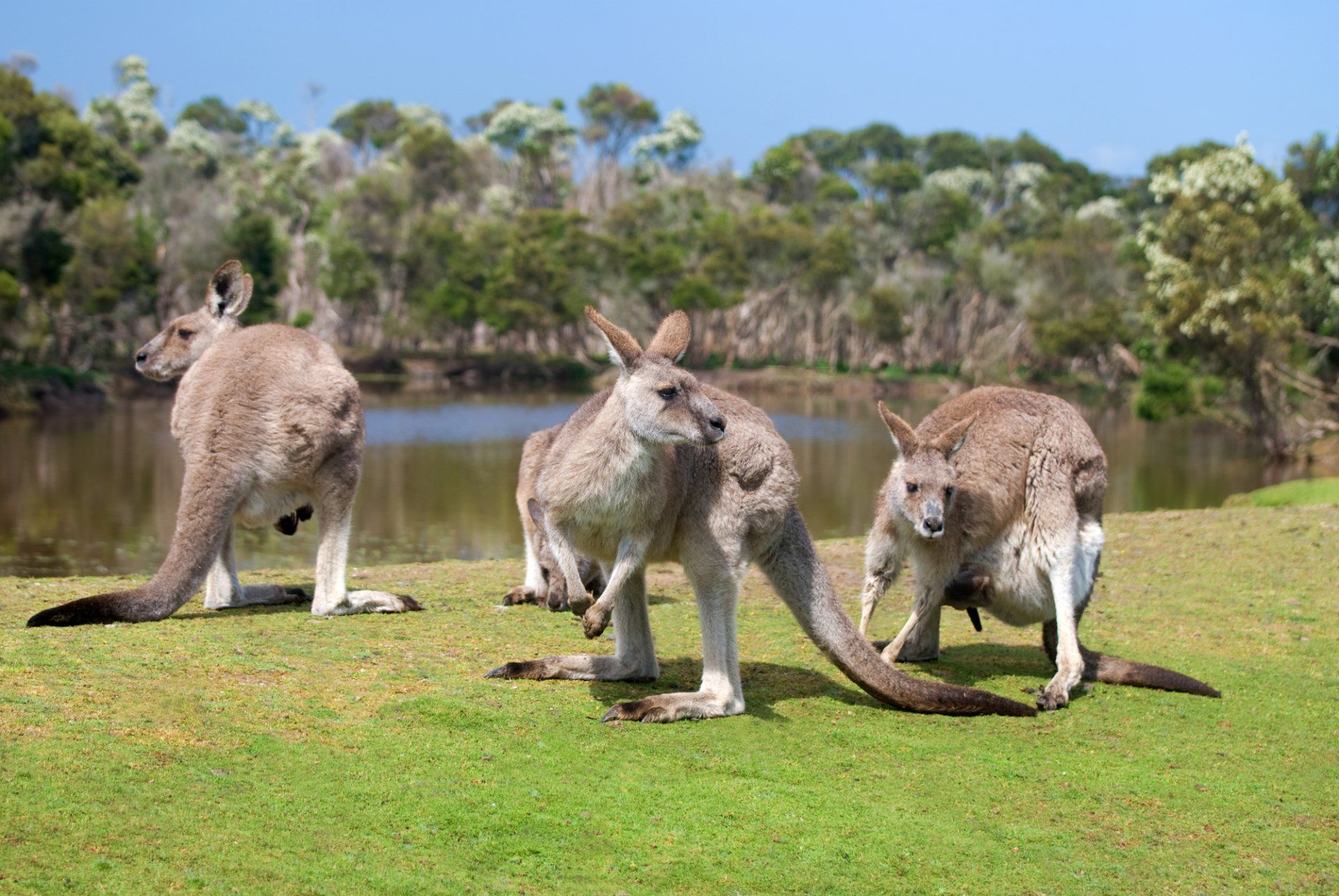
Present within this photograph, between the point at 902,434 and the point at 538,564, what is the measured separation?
241 cm

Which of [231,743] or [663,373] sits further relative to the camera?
[663,373]

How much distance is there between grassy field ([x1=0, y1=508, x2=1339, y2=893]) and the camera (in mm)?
3717

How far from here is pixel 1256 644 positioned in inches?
301

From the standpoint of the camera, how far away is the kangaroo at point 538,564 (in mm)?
7184

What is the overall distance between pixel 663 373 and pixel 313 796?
2.02m

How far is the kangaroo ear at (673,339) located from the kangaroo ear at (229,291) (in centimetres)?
314

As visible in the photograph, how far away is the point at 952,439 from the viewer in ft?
20.6

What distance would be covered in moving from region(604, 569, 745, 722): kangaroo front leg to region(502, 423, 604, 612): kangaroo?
1.76m

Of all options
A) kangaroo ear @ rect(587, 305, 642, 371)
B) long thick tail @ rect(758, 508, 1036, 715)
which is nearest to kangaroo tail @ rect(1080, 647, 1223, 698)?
long thick tail @ rect(758, 508, 1036, 715)

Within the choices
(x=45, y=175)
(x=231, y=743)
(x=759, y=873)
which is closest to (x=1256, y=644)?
(x=759, y=873)

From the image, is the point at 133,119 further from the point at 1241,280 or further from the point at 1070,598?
the point at 1070,598

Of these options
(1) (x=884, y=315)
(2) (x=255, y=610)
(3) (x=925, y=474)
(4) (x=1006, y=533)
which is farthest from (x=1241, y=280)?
(1) (x=884, y=315)

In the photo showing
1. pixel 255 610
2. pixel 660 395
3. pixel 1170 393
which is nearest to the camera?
pixel 660 395

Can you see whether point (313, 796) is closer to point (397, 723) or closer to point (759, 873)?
point (397, 723)
